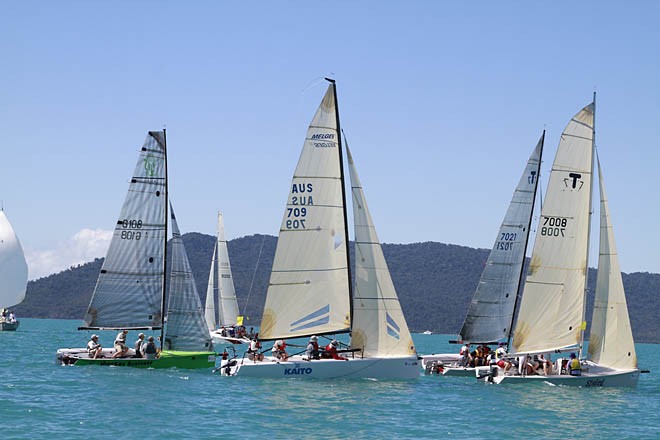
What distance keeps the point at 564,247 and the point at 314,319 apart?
357 inches

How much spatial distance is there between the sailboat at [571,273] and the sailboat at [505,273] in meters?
5.54

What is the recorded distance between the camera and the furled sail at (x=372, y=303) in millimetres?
31500

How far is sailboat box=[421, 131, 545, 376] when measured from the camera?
1582 inches

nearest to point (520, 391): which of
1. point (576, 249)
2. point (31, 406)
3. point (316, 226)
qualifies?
point (576, 249)

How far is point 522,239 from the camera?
40.3 meters

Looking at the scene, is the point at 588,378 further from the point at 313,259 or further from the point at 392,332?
the point at 313,259

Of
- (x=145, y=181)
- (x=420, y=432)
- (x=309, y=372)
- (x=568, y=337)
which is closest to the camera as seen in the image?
(x=420, y=432)

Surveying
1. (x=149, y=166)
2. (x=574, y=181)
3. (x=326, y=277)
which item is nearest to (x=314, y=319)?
(x=326, y=277)

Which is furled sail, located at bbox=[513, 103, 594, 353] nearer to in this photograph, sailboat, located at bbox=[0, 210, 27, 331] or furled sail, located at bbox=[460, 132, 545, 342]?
furled sail, located at bbox=[460, 132, 545, 342]

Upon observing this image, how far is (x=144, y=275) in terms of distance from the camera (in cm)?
3672

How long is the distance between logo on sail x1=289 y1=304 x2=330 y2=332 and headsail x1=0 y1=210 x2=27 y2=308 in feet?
186

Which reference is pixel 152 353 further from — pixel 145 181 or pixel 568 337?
pixel 568 337

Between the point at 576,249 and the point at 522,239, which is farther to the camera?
the point at 522,239

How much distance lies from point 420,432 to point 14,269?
218 feet
